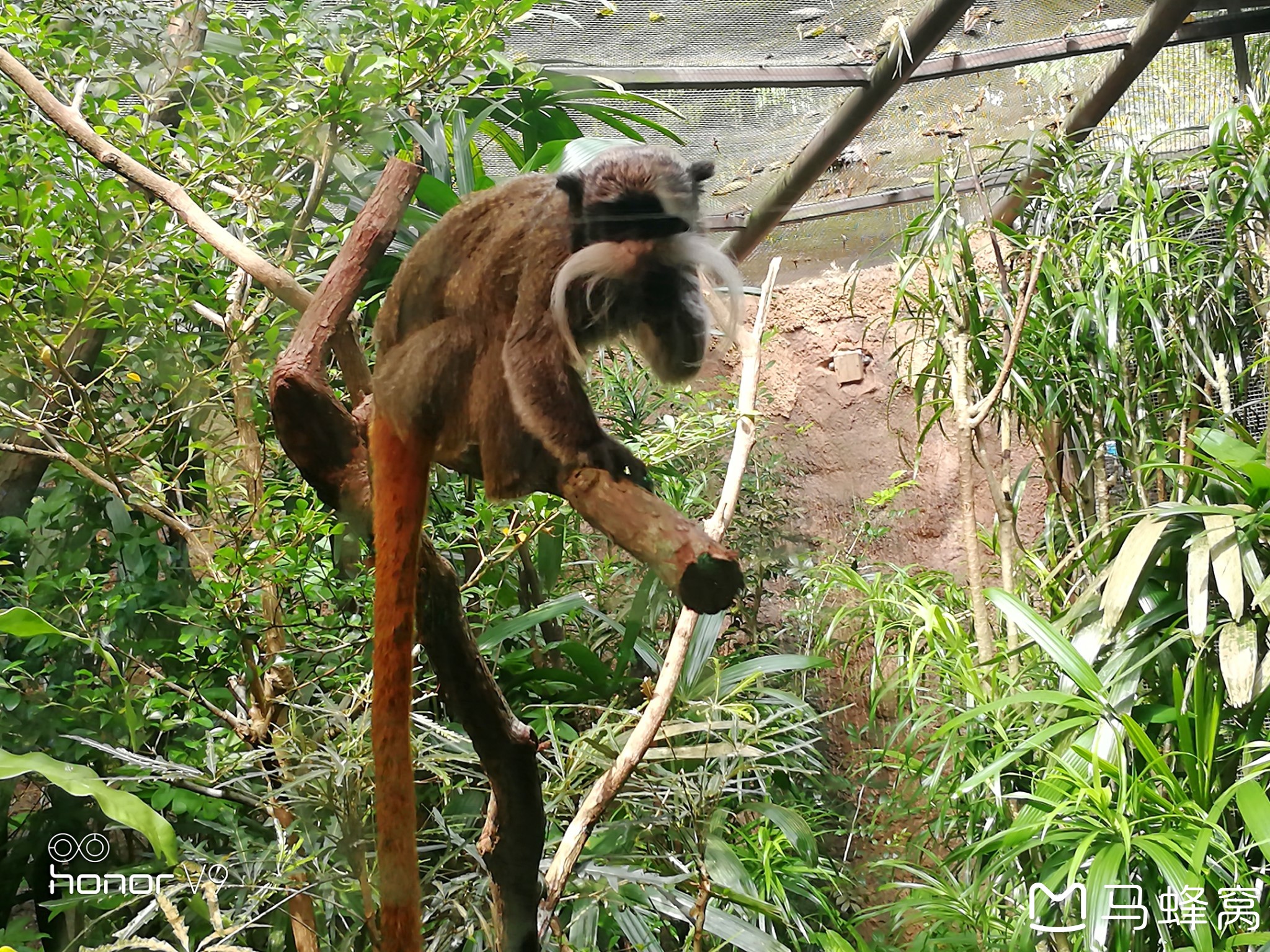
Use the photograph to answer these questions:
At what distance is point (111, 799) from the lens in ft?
2.92

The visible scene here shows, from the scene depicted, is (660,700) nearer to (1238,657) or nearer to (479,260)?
(479,260)

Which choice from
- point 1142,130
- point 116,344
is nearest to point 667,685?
point 116,344

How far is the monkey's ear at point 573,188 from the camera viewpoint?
630mm

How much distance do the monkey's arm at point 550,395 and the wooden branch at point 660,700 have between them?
11.6 inches

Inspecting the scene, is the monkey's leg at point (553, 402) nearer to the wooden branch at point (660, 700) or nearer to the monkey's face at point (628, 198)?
the monkey's face at point (628, 198)

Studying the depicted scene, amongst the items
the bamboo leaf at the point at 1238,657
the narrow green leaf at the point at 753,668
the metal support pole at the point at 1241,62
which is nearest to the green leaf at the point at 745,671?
the narrow green leaf at the point at 753,668

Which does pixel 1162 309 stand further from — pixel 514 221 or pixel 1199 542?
pixel 514 221

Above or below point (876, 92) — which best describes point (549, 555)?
below

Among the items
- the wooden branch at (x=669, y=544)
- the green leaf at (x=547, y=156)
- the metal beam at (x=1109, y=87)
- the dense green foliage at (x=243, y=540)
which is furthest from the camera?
the metal beam at (x=1109, y=87)

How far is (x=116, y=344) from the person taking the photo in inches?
44.4

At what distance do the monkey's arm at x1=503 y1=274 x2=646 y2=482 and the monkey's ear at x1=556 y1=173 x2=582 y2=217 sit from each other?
0.07 meters

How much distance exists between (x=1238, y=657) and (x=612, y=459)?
99 cm

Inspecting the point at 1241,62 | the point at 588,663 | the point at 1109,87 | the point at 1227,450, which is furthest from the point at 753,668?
the point at 1241,62

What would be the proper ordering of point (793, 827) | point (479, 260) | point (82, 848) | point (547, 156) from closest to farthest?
point (479, 260) → point (547, 156) → point (82, 848) → point (793, 827)
